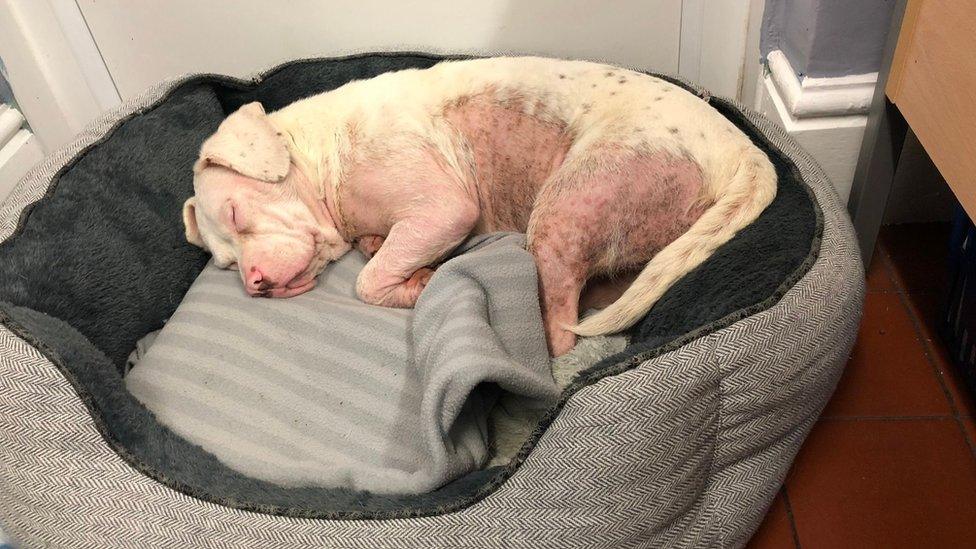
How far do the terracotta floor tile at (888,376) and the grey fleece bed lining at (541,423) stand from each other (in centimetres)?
49

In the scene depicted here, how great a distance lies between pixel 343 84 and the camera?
2164 millimetres

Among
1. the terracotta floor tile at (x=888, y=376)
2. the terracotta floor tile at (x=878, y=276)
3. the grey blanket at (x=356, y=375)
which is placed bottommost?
the terracotta floor tile at (x=888, y=376)

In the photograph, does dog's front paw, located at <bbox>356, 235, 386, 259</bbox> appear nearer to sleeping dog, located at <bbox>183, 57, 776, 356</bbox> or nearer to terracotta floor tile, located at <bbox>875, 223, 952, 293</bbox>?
sleeping dog, located at <bbox>183, 57, 776, 356</bbox>

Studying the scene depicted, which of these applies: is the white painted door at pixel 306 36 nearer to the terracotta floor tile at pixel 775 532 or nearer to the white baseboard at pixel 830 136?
the white baseboard at pixel 830 136

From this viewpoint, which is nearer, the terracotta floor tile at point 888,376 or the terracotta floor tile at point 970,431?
the terracotta floor tile at point 970,431

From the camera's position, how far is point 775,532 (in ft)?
4.91

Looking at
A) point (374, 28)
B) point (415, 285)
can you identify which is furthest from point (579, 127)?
point (374, 28)

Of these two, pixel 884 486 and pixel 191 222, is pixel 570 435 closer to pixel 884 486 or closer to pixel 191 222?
pixel 884 486

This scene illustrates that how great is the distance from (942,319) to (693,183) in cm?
80

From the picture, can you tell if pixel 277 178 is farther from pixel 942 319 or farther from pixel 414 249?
pixel 942 319

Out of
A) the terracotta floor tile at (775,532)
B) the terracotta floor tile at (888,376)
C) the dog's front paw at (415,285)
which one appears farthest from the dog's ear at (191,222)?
the terracotta floor tile at (888,376)

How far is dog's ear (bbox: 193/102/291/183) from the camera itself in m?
1.74

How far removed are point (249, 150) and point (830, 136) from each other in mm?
1471

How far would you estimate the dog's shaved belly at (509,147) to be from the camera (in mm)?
1770
